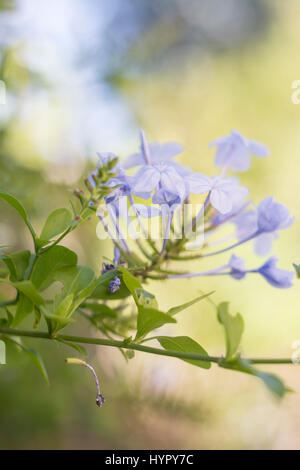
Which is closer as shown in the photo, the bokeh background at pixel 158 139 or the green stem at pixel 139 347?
the green stem at pixel 139 347

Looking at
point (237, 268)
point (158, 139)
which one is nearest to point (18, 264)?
point (237, 268)

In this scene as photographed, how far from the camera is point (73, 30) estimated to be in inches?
22.8

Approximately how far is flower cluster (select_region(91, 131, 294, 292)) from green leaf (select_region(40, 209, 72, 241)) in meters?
0.02

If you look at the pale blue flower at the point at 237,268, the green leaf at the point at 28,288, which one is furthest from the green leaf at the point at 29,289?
the pale blue flower at the point at 237,268

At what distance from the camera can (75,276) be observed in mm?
236

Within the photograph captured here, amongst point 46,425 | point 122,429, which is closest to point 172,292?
point 122,429

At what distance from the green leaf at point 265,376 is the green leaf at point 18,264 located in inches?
4.4

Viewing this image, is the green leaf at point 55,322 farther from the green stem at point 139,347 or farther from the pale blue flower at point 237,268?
the pale blue flower at point 237,268

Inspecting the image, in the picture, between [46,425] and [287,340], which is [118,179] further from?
[287,340]

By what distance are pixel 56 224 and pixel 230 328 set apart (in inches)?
4.1

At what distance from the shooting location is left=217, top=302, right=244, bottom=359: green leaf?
20 centimetres

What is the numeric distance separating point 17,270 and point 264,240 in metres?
0.16

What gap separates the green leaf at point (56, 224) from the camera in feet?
0.77

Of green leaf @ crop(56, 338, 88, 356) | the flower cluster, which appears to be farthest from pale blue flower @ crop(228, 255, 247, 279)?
green leaf @ crop(56, 338, 88, 356)
